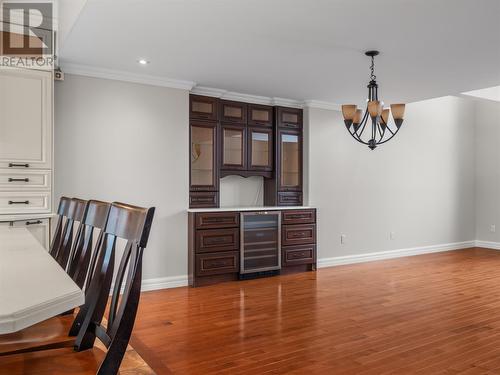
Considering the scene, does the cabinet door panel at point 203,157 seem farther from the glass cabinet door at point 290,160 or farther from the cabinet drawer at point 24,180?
the cabinet drawer at point 24,180

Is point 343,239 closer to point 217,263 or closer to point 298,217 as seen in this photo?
point 298,217

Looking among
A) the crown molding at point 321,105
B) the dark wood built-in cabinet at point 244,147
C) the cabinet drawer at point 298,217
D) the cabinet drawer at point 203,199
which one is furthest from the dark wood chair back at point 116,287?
the crown molding at point 321,105

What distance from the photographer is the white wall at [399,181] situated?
6.00 meters

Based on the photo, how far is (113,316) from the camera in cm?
122

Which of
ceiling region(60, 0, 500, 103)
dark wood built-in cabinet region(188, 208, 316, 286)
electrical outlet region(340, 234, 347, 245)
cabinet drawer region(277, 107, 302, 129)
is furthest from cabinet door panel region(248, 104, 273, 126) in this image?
electrical outlet region(340, 234, 347, 245)

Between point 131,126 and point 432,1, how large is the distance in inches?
124

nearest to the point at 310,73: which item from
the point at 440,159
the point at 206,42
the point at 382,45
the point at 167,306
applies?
the point at 382,45

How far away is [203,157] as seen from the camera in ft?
16.5

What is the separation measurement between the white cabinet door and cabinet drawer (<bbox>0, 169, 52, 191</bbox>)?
0.06m

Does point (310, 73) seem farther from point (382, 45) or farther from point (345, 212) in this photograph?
point (345, 212)

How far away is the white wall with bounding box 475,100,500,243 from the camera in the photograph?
7.75 meters

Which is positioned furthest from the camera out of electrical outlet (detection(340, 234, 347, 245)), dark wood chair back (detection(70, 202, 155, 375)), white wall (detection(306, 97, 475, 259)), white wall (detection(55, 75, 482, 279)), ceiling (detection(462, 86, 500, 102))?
electrical outlet (detection(340, 234, 347, 245))

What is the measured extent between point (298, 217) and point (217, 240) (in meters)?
1.30

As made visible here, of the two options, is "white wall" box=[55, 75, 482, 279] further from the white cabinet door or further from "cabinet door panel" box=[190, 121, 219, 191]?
the white cabinet door
